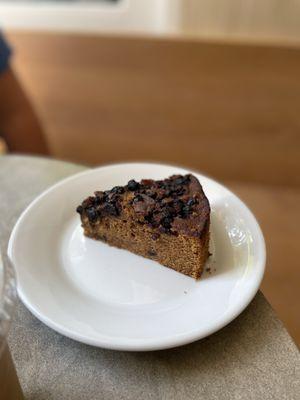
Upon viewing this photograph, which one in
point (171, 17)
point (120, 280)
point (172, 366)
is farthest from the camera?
point (171, 17)

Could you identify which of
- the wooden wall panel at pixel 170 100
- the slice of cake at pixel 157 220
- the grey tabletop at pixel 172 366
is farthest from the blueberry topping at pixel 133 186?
the wooden wall panel at pixel 170 100

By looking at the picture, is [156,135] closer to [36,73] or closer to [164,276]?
[36,73]

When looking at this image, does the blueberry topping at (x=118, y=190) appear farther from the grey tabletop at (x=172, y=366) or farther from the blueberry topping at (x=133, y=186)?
the grey tabletop at (x=172, y=366)

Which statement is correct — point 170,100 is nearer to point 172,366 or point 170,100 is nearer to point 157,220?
point 157,220

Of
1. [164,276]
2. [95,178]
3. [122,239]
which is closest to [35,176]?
[95,178]

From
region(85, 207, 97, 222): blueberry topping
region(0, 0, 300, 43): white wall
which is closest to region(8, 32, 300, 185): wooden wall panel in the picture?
region(0, 0, 300, 43): white wall

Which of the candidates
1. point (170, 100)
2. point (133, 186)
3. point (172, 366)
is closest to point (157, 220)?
point (133, 186)
